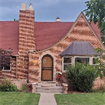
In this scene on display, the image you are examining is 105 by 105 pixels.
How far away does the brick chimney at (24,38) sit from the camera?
1783 centimetres

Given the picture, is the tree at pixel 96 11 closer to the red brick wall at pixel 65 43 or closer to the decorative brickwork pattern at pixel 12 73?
the red brick wall at pixel 65 43

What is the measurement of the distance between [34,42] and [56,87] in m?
4.76

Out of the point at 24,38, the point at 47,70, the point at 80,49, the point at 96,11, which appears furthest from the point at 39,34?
the point at 96,11

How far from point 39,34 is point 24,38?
223 centimetres

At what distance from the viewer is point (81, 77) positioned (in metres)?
15.2

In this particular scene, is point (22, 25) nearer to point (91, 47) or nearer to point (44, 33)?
point (44, 33)

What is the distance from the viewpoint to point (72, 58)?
16.9m

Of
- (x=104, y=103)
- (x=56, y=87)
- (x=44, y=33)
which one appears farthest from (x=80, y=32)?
(x=104, y=103)

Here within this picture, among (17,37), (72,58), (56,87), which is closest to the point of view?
(56,87)

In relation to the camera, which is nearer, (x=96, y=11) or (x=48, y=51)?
(x=96, y=11)

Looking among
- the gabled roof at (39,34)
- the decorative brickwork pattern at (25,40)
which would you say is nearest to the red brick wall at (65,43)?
the decorative brickwork pattern at (25,40)

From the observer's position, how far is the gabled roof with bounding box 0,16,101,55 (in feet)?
61.9

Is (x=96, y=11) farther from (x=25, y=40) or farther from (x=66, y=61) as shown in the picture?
(x=25, y=40)

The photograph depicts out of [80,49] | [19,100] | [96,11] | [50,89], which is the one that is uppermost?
[80,49]
